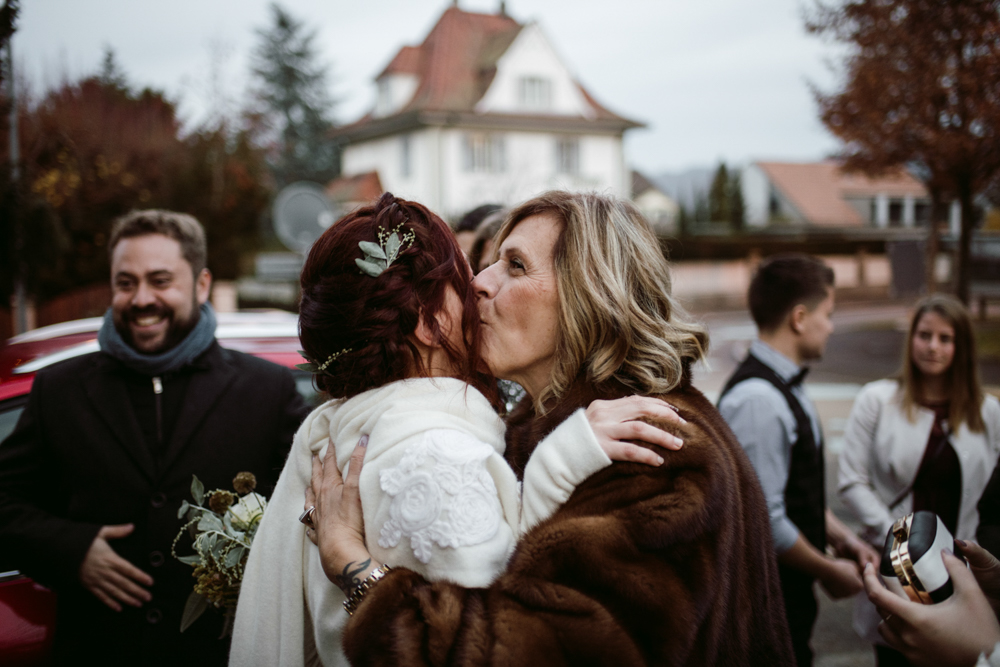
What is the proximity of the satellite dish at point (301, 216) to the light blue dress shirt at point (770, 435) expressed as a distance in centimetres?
663

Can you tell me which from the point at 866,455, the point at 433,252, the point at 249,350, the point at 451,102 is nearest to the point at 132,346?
the point at 249,350

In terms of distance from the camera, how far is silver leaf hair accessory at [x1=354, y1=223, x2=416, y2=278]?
1.66 meters

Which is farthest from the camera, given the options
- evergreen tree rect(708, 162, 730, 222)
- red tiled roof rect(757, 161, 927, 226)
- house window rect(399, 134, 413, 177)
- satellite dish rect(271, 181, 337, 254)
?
red tiled roof rect(757, 161, 927, 226)

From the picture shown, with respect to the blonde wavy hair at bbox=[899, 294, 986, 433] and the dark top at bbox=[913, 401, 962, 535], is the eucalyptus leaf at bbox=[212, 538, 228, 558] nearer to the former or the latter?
the dark top at bbox=[913, 401, 962, 535]

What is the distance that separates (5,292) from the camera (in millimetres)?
11055

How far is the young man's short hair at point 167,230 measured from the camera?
3.22 metres

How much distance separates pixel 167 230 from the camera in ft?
10.7

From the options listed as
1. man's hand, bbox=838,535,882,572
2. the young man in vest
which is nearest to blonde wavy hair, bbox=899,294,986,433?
the young man in vest

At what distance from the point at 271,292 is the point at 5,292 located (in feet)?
40.6

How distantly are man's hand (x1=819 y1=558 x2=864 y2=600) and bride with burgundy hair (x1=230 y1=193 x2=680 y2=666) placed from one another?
1777mm

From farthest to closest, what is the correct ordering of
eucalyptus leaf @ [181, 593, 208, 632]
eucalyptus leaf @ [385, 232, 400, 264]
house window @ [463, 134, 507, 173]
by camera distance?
house window @ [463, 134, 507, 173] < eucalyptus leaf @ [181, 593, 208, 632] < eucalyptus leaf @ [385, 232, 400, 264]

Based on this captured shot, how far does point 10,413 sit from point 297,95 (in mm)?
52655

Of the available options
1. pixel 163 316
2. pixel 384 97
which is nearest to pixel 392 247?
pixel 163 316

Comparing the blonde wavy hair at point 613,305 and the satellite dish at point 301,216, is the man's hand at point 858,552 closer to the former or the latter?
the blonde wavy hair at point 613,305
